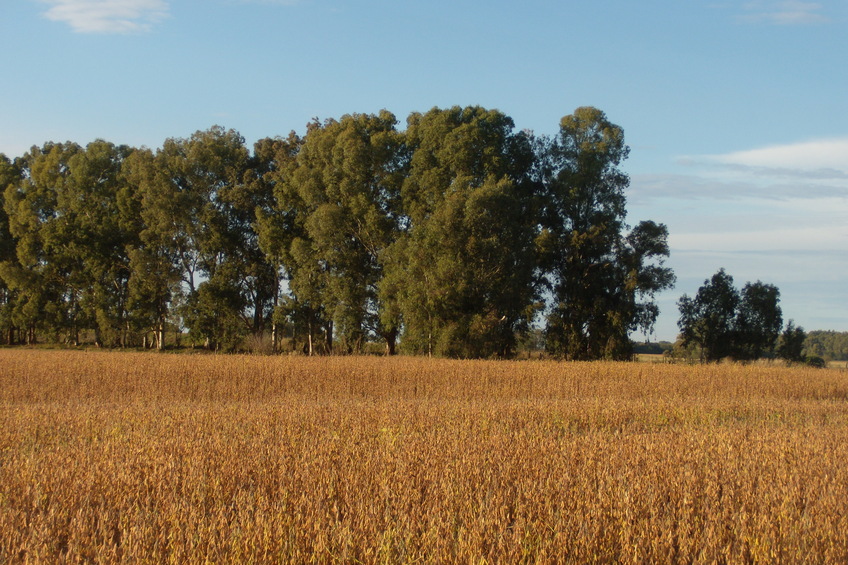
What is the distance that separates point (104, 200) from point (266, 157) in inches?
472

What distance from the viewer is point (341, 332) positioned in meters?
40.4

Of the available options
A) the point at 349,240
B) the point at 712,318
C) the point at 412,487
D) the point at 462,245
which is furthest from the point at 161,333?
the point at 412,487

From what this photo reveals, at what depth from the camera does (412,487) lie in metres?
6.57

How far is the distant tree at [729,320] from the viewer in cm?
5475

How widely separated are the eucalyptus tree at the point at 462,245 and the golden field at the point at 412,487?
2202 cm

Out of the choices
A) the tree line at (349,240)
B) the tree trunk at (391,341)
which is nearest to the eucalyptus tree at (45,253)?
the tree line at (349,240)

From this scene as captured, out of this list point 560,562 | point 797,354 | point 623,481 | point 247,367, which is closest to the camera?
point 560,562

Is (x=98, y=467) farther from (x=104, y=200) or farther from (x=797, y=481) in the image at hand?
(x=104, y=200)

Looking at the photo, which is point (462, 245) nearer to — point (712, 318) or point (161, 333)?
point (161, 333)

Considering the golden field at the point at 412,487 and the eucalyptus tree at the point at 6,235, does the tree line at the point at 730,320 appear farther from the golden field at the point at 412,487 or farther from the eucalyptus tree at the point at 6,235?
the eucalyptus tree at the point at 6,235

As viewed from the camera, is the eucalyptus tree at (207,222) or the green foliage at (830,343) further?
the green foliage at (830,343)

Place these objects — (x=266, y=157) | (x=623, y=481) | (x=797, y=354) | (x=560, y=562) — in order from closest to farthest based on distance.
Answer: (x=560, y=562)
(x=623, y=481)
(x=266, y=157)
(x=797, y=354)

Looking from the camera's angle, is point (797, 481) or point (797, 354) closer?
point (797, 481)

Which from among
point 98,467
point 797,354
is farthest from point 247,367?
point 797,354
